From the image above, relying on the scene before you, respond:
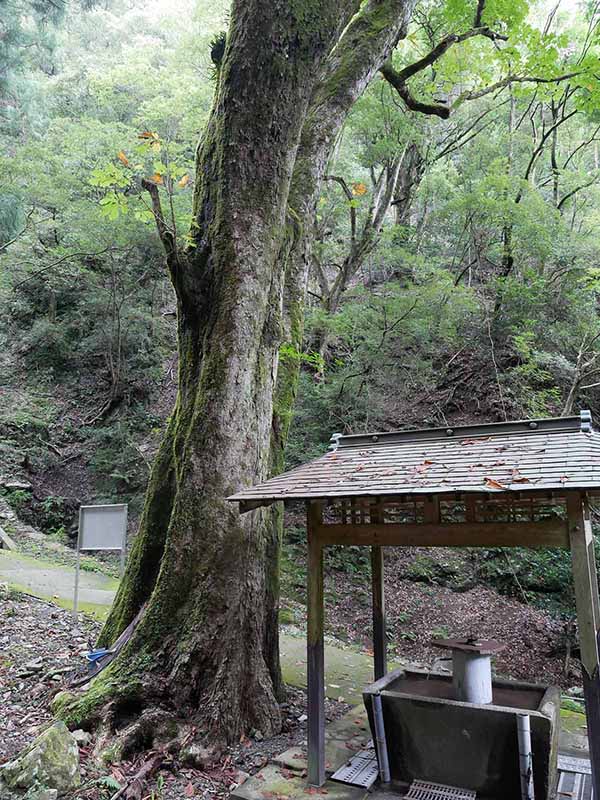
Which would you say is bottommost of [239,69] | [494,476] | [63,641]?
[63,641]

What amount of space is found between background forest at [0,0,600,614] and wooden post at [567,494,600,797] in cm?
453

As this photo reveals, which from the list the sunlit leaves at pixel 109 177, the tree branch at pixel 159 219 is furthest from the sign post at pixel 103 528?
the sunlit leaves at pixel 109 177

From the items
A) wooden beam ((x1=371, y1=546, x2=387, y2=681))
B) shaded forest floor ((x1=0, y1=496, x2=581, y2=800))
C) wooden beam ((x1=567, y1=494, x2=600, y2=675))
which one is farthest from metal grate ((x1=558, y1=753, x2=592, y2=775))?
shaded forest floor ((x1=0, y1=496, x2=581, y2=800))

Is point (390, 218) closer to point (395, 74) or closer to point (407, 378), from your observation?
point (407, 378)

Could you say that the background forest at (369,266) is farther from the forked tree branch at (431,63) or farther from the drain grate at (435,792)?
the drain grate at (435,792)

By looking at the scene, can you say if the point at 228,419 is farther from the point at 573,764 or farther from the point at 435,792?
the point at 573,764

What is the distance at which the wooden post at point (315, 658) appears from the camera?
145 inches

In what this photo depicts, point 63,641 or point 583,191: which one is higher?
point 583,191

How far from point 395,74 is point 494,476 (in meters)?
6.85

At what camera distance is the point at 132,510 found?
1330 cm

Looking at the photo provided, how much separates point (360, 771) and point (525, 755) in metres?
1.20

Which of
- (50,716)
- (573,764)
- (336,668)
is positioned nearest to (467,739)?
(573,764)

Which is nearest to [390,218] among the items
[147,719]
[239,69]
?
[239,69]

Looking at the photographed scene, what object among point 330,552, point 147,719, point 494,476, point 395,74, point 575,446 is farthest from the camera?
point 330,552
